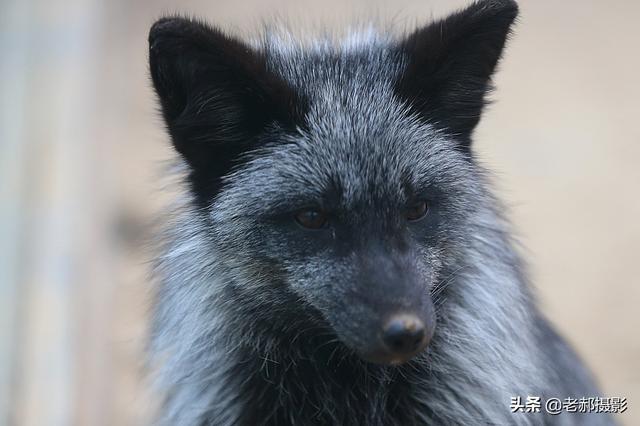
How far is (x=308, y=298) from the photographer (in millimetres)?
3941

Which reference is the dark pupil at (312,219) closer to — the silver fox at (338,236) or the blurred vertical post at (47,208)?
the silver fox at (338,236)

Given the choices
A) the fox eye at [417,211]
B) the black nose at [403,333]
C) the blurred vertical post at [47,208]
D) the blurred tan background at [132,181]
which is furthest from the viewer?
the blurred tan background at [132,181]

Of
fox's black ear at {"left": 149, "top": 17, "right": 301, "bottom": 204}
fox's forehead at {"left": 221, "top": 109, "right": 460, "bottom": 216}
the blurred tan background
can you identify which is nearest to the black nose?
fox's forehead at {"left": 221, "top": 109, "right": 460, "bottom": 216}

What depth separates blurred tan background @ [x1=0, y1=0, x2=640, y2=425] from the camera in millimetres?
6699

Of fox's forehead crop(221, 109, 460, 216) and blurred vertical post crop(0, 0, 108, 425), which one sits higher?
fox's forehead crop(221, 109, 460, 216)

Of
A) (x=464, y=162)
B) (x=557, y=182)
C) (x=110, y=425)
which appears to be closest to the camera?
(x=464, y=162)

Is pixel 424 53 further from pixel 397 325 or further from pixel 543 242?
pixel 543 242

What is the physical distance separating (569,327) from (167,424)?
384 centimetres

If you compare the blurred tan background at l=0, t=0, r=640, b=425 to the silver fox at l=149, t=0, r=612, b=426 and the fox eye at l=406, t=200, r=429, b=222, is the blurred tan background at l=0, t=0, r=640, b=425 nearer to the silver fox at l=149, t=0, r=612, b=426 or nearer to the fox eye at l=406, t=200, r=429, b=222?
the silver fox at l=149, t=0, r=612, b=426

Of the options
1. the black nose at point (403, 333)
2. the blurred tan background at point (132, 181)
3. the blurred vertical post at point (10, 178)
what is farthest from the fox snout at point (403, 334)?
the blurred vertical post at point (10, 178)

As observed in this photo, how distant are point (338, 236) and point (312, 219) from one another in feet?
0.42

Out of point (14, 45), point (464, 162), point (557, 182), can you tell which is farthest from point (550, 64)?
point (464, 162)

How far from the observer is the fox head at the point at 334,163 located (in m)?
3.83

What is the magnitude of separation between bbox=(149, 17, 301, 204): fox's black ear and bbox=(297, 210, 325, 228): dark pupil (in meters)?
0.42
